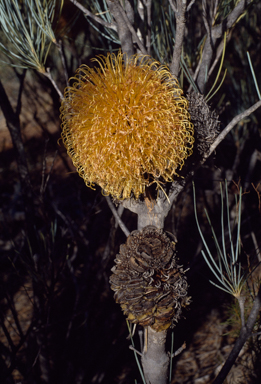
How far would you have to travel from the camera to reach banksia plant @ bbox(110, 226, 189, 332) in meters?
0.60

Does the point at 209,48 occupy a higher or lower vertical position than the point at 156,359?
higher

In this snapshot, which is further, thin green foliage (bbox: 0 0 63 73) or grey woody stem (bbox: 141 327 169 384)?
thin green foliage (bbox: 0 0 63 73)

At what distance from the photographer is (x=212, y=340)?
1855 mm

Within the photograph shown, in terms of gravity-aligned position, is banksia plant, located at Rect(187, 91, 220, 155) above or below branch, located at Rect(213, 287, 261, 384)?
above

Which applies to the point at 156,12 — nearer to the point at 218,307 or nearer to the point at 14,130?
the point at 14,130

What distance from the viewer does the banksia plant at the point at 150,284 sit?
604 mm

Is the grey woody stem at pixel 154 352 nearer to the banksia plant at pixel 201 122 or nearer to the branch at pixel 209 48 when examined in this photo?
the banksia plant at pixel 201 122

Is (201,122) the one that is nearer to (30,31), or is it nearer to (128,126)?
(128,126)

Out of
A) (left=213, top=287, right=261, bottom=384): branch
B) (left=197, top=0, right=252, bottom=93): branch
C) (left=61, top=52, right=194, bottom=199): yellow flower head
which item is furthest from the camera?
(left=197, top=0, right=252, bottom=93): branch

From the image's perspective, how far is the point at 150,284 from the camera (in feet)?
2.01

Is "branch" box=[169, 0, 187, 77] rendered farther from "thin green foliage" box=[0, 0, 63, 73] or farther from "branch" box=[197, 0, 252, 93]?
"thin green foliage" box=[0, 0, 63, 73]

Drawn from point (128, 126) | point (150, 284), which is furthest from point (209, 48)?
point (150, 284)

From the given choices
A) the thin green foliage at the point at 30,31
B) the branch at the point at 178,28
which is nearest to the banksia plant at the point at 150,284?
the branch at the point at 178,28

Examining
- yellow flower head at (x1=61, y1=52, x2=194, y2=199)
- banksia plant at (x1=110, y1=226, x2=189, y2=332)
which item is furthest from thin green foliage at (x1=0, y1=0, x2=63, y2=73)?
banksia plant at (x1=110, y1=226, x2=189, y2=332)
